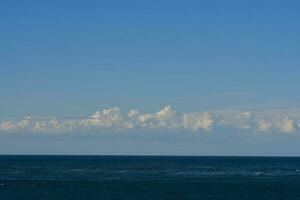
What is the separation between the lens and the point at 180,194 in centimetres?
8725

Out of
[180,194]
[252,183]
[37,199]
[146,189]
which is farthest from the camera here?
[252,183]

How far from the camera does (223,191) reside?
303ft

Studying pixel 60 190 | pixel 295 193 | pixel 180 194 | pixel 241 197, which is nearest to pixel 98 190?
pixel 60 190

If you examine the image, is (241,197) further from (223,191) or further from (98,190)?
(98,190)

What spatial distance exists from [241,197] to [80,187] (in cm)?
2675

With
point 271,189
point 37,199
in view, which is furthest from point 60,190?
point 271,189

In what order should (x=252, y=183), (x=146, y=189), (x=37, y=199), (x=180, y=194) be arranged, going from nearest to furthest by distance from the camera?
(x=37, y=199)
(x=180, y=194)
(x=146, y=189)
(x=252, y=183)

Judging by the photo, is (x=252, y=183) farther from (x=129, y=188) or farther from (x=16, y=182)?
(x=16, y=182)

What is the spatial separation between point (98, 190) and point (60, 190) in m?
5.52

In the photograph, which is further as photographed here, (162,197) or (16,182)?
(16,182)

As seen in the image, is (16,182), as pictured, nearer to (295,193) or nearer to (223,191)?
(223,191)

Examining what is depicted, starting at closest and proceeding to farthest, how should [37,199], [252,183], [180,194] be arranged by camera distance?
1. [37,199]
2. [180,194]
3. [252,183]

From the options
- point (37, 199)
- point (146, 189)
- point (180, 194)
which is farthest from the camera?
point (146, 189)

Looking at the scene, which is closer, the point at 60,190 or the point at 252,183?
the point at 60,190
